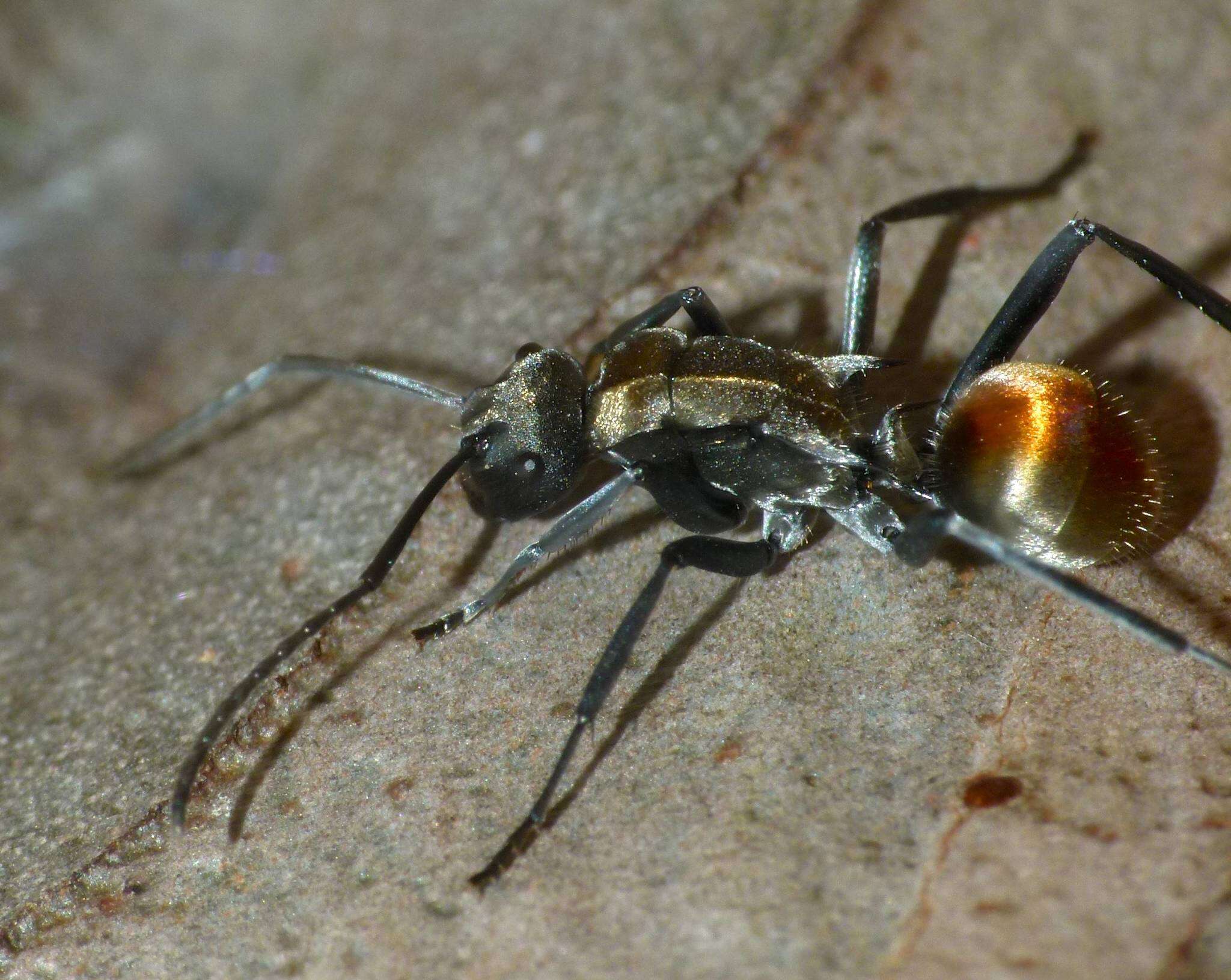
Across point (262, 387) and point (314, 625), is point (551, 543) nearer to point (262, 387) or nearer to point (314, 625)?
point (314, 625)

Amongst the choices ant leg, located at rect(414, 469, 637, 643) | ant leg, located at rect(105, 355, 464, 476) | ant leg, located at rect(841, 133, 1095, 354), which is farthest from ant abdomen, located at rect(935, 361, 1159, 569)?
ant leg, located at rect(105, 355, 464, 476)

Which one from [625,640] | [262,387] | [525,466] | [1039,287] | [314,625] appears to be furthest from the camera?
[262,387]

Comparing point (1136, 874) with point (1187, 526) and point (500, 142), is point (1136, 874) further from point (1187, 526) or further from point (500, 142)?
point (500, 142)

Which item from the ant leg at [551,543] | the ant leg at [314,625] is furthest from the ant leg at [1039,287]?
the ant leg at [314,625]

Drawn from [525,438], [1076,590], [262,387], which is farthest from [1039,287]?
[262,387]

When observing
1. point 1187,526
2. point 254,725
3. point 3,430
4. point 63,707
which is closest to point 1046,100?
point 1187,526

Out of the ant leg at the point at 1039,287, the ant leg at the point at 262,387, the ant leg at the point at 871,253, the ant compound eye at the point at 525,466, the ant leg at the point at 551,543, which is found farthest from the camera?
the ant leg at the point at 871,253

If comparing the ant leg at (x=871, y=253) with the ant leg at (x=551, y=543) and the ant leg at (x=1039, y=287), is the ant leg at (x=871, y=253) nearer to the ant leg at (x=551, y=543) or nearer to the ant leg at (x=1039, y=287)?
the ant leg at (x=1039, y=287)
